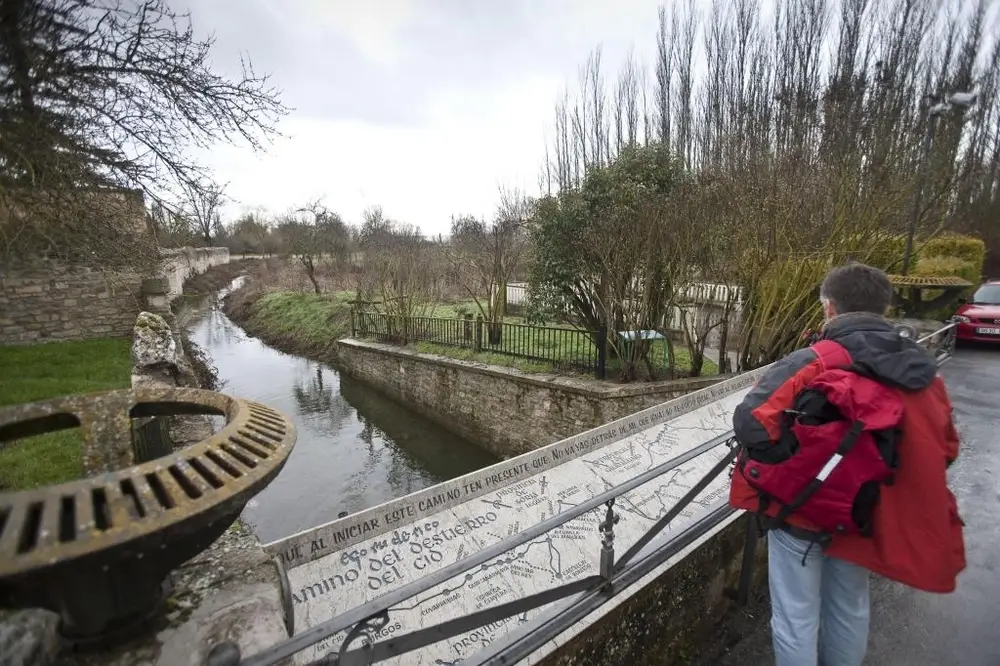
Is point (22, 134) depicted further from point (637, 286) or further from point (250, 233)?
point (250, 233)

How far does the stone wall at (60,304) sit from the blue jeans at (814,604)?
11.2 metres

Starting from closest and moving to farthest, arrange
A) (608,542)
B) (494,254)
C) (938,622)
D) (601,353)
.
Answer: (608,542)
(938,622)
(601,353)
(494,254)

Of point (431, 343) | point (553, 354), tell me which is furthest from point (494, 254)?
point (553, 354)

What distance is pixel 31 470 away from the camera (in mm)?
4539

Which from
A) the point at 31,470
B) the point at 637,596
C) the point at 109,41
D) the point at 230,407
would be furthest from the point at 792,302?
the point at 31,470

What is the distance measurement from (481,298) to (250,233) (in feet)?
143

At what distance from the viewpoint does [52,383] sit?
22.6 feet

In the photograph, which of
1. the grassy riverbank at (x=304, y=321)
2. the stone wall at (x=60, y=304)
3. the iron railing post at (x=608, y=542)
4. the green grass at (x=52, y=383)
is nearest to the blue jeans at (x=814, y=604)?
the iron railing post at (x=608, y=542)

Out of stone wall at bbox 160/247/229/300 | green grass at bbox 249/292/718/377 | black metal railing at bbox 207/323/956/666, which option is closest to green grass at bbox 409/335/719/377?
green grass at bbox 249/292/718/377

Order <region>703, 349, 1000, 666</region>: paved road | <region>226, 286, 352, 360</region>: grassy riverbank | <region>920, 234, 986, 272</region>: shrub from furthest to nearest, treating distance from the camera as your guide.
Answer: <region>226, 286, 352, 360</region>: grassy riverbank → <region>920, 234, 986, 272</region>: shrub → <region>703, 349, 1000, 666</region>: paved road

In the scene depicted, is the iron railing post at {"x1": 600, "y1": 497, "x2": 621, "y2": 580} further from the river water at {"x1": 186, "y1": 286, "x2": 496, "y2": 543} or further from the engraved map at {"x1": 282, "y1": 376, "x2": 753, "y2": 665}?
the river water at {"x1": 186, "y1": 286, "x2": 496, "y2": 543}

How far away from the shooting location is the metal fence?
8.89m

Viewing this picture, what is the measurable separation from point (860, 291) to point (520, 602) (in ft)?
5.88

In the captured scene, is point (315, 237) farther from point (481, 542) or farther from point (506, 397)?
point (481, 542)
